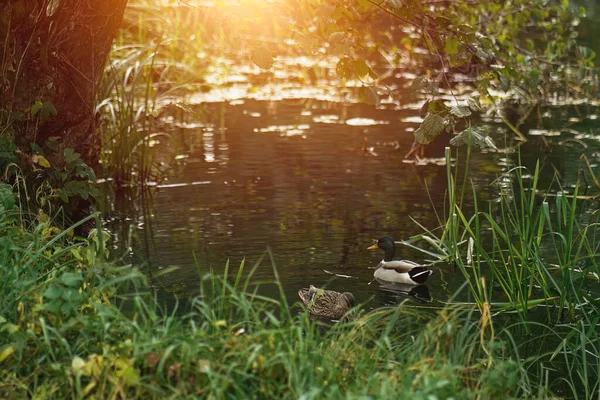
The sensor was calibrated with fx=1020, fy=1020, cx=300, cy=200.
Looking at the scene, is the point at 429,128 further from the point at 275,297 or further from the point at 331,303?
the point at 275,297

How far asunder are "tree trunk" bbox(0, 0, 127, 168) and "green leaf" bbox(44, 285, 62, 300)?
9.26ft

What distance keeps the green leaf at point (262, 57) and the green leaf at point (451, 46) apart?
1.02 m

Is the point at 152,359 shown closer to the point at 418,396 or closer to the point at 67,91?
the point at 418,396

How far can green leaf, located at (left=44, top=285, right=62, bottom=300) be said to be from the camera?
12.8 feet

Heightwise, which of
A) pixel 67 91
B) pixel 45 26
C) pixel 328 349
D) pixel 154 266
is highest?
pixel 45 26

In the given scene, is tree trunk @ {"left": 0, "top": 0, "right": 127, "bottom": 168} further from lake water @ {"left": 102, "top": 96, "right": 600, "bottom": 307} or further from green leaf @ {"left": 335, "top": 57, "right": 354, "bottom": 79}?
green leaf @ {"left": 335, "top": 57, "right": 354, "bottom": 79}

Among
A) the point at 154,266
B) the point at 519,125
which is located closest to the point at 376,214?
the point at 154,266

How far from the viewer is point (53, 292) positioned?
3932 millimetres

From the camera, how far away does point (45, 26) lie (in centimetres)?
665

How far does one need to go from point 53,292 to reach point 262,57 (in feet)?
7.32

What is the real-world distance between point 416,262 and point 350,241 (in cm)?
65

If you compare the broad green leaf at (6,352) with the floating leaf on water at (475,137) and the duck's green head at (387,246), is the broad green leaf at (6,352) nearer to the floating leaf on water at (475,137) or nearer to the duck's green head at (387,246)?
the floating leaf on water at (475,137)

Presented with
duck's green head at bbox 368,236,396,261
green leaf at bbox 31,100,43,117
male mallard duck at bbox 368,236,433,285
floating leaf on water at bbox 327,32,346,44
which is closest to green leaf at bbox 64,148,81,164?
green leaf at bbox 31,100,43,117

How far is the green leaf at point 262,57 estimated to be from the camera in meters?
5.68
